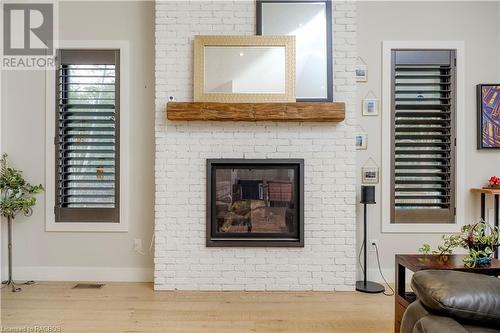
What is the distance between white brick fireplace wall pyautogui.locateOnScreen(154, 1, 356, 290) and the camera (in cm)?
320

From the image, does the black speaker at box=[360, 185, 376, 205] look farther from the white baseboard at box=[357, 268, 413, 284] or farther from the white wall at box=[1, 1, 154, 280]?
the white wall at box=[1, 1, 154, 280]

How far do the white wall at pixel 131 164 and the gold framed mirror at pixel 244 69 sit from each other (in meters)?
0.69

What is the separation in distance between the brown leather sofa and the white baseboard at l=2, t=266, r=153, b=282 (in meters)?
2.77

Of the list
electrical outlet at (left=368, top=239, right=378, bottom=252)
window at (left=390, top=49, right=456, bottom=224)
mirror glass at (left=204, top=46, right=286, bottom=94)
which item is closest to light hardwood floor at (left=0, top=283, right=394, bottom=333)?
electrical outlet at (left=368, top=239, right=378, bottom=252)

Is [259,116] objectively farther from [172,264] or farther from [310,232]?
[172,264]

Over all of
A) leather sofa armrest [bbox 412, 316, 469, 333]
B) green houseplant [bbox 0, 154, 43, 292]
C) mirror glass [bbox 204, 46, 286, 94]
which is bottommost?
leather sofa armrest [bbox 412, 316, 469, 333]

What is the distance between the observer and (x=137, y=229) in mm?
3523

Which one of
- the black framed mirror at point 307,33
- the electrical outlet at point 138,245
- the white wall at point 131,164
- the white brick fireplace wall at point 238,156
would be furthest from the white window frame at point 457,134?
the electrical outlet at point 138,245

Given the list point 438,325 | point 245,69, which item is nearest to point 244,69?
point 245,69

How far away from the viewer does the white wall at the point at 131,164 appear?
3.51 m

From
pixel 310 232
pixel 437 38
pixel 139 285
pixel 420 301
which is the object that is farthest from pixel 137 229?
pixel 437 38

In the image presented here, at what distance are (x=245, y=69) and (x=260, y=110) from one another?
1.37ft

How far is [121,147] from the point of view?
3506mm

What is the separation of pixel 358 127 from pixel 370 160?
36 centimetres
